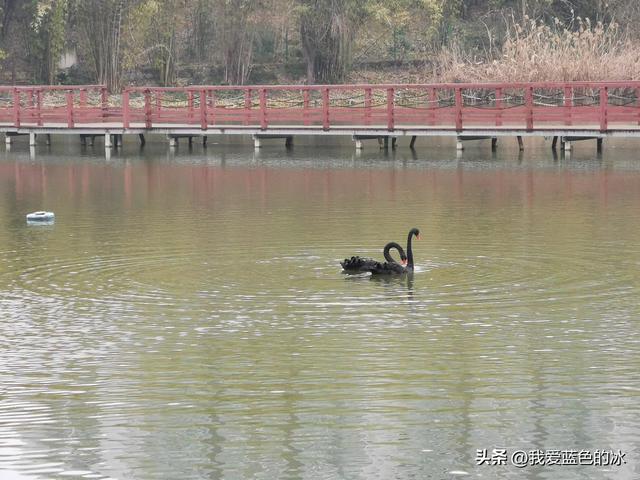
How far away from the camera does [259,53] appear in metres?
62.9

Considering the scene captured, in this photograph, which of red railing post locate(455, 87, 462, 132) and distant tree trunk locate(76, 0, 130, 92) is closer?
red railing post locate(455, 87, 462, 132)

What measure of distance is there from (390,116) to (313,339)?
29.0 metres

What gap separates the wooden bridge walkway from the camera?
1580 inches

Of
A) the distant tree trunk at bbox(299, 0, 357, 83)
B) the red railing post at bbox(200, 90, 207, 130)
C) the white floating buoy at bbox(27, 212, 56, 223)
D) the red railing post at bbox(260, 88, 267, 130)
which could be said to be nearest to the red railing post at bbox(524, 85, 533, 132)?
the red railing post at bbox(260, 88, 267, 130)

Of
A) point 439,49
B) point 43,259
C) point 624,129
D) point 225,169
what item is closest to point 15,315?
point 43,259

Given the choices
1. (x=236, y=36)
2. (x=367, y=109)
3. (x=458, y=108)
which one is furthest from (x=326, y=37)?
(x=458, y=108)

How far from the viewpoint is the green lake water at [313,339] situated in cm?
1021

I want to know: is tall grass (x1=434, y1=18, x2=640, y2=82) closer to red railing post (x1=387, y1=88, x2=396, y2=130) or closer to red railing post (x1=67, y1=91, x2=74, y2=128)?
red railing post (x1=387, y1=88, x2=396, y2=130)

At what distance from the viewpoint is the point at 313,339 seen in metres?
13.9

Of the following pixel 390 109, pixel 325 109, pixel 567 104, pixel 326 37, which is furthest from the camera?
pixel 326 37

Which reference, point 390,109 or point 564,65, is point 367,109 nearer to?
point 390,109

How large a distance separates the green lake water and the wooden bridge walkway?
1232cm

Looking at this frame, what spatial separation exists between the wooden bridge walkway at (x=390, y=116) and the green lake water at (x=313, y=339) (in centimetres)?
1232

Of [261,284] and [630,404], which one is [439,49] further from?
[630,404]
